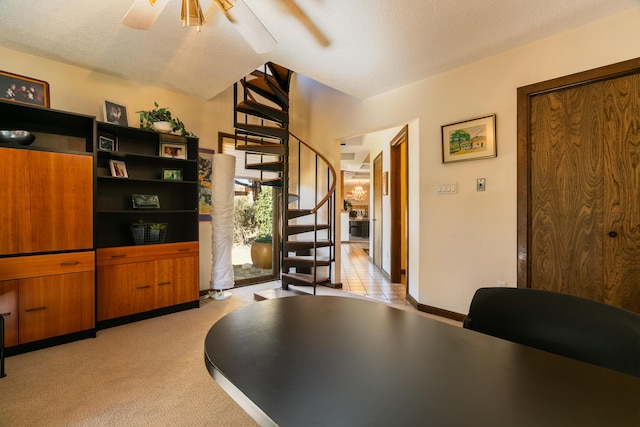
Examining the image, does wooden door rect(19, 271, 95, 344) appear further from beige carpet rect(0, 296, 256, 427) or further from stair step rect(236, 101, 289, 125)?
stair step rect(236, 101, 289, 125)

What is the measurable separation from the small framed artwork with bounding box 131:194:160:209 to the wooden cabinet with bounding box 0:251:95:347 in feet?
2.44

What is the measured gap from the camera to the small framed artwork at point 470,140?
2654 millimetres

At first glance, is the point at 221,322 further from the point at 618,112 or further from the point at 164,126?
the point at 618,112

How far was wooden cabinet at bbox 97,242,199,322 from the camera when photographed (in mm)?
2699

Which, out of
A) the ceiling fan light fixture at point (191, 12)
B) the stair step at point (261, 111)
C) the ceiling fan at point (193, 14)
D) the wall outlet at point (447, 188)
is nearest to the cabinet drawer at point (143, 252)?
the stair step at point (261, 111)

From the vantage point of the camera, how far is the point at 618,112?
211cm

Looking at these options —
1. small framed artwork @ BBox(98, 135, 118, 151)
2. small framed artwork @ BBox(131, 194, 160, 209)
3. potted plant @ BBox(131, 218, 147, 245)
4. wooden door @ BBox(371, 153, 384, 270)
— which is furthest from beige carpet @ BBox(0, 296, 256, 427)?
wooden door @ BBox(371, 153, 384, 270)

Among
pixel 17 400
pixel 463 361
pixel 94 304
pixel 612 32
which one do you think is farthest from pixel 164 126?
pixel 612 32

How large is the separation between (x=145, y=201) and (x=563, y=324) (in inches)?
144

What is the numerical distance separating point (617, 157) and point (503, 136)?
2.61 ft

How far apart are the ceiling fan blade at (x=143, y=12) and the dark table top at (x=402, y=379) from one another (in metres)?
1.86

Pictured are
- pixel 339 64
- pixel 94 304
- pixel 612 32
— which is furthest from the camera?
pixel 339 64

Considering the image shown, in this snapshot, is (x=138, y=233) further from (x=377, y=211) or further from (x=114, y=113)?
(x=377, y=211)

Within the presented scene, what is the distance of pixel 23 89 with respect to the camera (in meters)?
2.52
